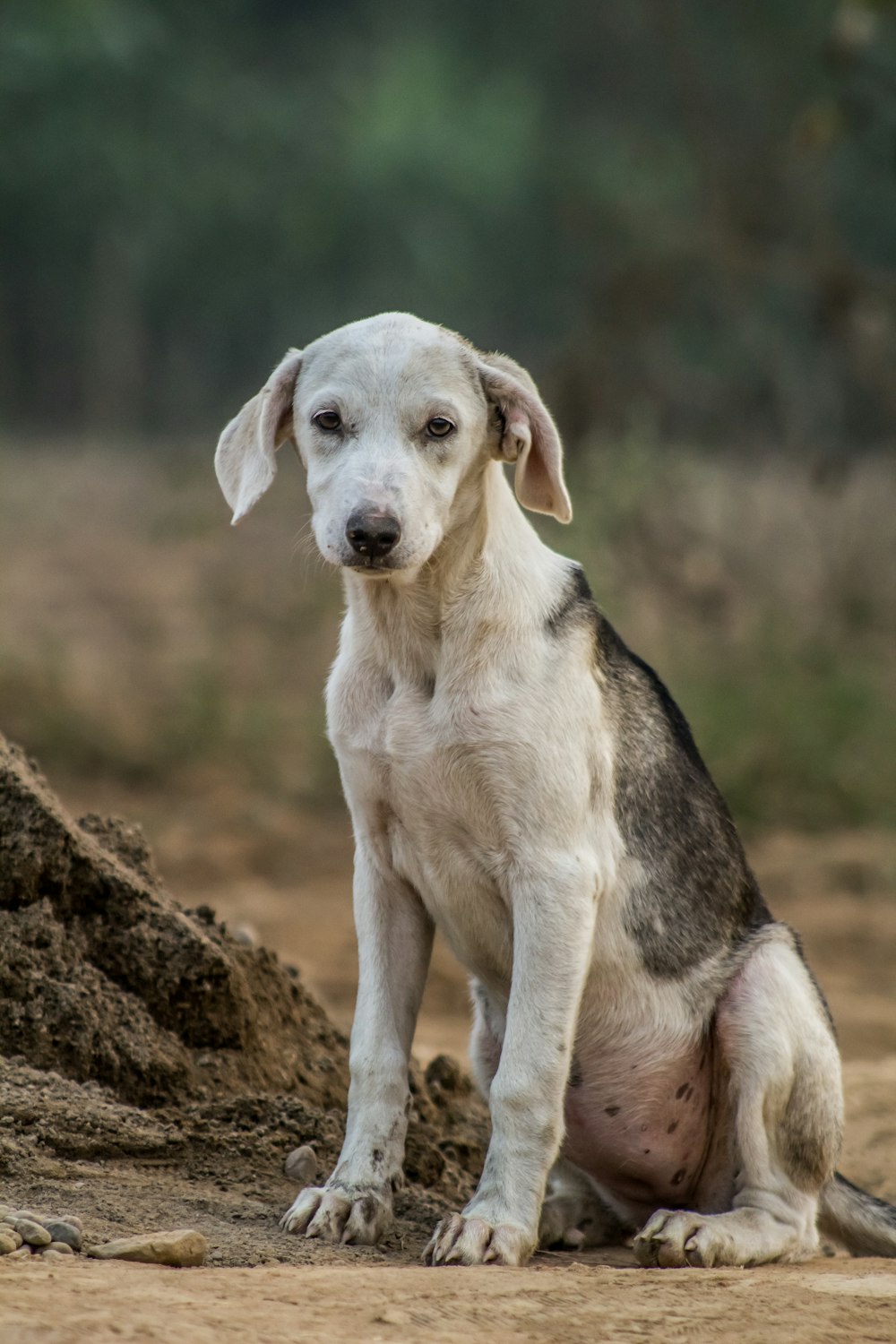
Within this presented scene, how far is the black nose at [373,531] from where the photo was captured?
12.9ft

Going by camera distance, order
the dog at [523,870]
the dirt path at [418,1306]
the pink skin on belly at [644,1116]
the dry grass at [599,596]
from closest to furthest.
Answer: the dirt path at [418,1306]
the dog at [523,870]
the pink skin on belly at [644,1116]
the dry grass at [599,596]

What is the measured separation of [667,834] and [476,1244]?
4.05 ft

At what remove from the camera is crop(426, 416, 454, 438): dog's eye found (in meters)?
4.20

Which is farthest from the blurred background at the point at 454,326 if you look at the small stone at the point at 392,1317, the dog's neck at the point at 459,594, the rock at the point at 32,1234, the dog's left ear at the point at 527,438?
the small stone at the point at 392,1317

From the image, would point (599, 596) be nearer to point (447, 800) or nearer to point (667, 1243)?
point (447, 800)

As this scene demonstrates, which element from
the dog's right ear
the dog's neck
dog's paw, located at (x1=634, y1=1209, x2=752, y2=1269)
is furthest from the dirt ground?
the dog's right ear

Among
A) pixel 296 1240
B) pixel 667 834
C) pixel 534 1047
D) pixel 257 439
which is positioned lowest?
pixel 296 1240

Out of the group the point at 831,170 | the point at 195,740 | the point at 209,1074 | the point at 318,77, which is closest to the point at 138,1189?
the point at 209,1074

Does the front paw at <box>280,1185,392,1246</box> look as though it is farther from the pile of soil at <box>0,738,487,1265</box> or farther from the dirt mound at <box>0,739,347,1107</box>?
the dirt mound at <box>0,739,347,1107</box>

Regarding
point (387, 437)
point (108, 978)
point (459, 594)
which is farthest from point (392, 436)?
point (108, 978)

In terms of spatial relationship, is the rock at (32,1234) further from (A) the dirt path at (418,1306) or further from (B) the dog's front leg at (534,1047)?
(B) the dog's front leg at (534,1047)

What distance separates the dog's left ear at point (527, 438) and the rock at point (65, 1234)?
81.7 inches

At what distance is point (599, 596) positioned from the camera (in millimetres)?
11172

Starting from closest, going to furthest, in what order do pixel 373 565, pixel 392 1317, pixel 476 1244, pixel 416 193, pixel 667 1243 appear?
pixel 392 1317, pixel 476 1244, pixel 373 565, pixel 667 1243, pixel 416 193
